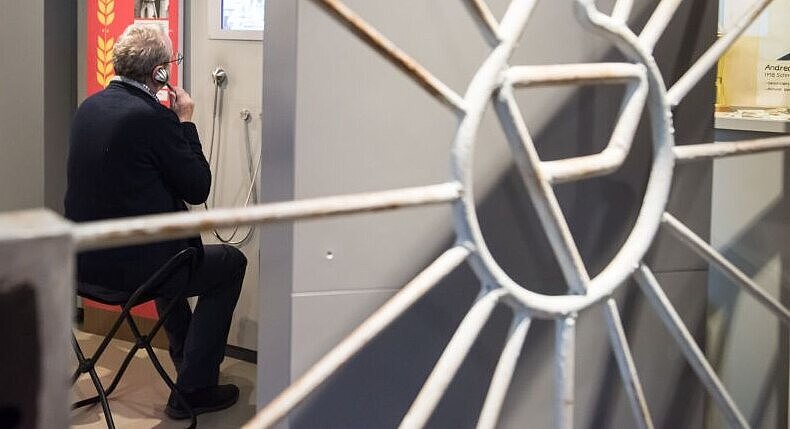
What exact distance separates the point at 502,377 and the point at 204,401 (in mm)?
2272

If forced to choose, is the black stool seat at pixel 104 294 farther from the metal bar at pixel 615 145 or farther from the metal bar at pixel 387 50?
the metal bar at pixel 387 50

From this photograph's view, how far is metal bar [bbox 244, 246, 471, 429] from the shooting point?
951 mm

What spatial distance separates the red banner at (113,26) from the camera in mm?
3830

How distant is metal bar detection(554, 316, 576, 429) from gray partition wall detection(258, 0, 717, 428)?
1.11 ft

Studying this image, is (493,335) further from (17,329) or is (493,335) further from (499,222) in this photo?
(17,329)

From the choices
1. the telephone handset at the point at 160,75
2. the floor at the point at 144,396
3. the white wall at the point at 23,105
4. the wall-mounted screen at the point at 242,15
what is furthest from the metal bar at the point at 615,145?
the white wall at the point at 23,105

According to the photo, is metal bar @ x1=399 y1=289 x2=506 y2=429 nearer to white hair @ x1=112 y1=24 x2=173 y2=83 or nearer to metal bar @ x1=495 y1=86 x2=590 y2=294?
metal bar @ x1=495 y1=86 x2=590 y2=294

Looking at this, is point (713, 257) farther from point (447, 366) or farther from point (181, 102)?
point (181, 102)

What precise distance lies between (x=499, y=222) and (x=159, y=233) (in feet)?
2.84

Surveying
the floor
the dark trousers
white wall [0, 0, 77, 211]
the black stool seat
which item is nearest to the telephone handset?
the dark trousers

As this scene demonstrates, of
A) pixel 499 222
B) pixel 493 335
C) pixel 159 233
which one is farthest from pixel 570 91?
pixel 159 233

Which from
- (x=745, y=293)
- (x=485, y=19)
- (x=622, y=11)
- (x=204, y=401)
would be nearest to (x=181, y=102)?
(x=204, y=401)

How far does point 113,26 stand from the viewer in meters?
3.98

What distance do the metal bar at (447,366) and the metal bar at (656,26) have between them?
0.40m
